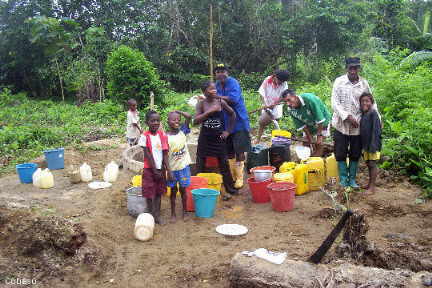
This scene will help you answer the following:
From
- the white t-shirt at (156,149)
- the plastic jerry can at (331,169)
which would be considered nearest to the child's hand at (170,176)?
the white t-shirt at (156,149)

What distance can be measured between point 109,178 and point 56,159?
1.50m

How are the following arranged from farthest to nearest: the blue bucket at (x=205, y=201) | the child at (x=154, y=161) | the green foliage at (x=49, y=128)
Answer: the green foliage at (x=49, y=128), the blue bucket at (x=205, y=201), the child at (x=154, y=161)

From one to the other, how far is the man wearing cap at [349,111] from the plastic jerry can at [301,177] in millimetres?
492

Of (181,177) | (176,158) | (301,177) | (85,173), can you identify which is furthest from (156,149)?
(85,173)

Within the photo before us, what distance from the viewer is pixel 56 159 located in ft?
23.6

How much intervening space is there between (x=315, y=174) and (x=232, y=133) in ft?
4.42

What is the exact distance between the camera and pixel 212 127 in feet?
17.8

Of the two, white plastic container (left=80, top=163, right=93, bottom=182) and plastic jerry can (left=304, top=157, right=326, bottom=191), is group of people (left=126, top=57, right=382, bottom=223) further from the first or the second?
white plastic container (left=80, top=163, right=93, bottom=182)

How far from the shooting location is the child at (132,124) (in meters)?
7.70

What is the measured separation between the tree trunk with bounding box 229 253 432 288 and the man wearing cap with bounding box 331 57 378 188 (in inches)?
102

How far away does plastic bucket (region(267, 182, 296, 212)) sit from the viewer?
16.2 ft

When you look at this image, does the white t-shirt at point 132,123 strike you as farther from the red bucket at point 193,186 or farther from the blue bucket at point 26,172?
the red bucket at point 193,186

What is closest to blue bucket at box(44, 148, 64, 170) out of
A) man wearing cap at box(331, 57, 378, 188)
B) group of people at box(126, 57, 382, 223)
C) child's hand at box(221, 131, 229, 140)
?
group of people at box(126, 57, 382, 223)

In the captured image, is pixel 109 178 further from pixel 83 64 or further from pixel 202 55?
pixel 202 55
